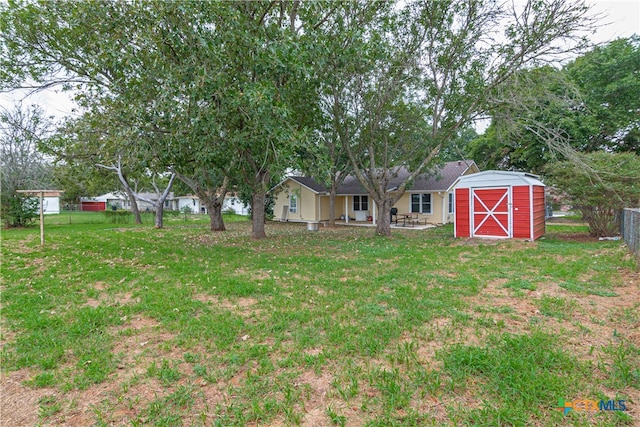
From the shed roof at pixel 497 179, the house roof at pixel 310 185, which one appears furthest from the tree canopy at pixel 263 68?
the house roof at pixel 310 185

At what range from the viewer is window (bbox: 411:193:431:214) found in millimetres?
18375

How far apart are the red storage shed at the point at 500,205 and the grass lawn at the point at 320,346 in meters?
4.48

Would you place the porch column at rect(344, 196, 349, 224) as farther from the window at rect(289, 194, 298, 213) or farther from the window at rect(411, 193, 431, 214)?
the window at rect(411, 193, 431, 214)

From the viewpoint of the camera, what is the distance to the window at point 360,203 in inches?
815

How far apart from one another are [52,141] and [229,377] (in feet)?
35.8

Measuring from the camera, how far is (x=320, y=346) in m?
3.17

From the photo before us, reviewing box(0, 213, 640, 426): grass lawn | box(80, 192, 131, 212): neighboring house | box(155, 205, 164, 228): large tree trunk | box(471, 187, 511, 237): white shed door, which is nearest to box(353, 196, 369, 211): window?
box(471, 187, 511, 237): white shed door

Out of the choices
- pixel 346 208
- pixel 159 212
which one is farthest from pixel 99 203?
pixel 346 208

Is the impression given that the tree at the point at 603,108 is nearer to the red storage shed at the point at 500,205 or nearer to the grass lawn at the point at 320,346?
the red storage shed at the point at 500,205

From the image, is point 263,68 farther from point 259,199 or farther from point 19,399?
point 19,399

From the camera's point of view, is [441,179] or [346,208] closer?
[441,179]

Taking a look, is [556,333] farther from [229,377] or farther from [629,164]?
[629,164]

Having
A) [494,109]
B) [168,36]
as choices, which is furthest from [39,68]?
[494,109]

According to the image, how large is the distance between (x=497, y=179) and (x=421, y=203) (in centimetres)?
763
